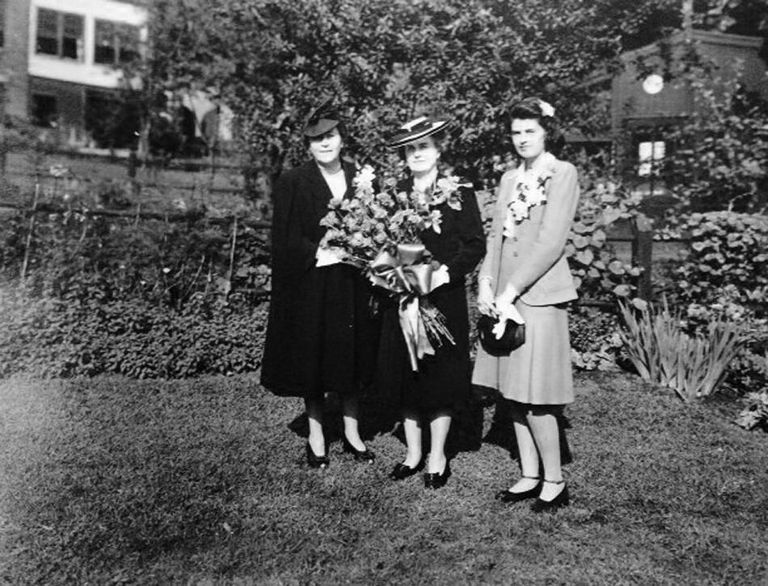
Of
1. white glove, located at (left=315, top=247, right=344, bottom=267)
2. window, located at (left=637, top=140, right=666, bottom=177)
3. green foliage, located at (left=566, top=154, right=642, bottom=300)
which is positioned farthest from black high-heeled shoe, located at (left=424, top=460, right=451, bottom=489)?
window, located at (left=637, top=140, right=666, bottom=177)

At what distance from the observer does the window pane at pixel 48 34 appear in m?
26.0

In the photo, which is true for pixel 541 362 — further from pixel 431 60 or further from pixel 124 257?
pixel 431 60

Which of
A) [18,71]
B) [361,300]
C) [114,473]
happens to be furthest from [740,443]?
[18,71]

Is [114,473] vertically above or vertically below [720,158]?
below

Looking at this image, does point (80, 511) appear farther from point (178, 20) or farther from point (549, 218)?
point (178, 20)

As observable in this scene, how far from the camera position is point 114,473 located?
151 inches

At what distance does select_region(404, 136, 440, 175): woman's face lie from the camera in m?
3.72

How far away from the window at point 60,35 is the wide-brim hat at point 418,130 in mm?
26057

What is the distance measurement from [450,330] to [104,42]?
2459 cm

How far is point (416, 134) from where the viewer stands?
369 cm

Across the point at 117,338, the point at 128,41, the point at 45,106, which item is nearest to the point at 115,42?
the point at 128,41

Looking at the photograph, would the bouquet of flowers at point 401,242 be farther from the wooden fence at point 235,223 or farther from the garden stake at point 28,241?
the garden stake at point 28,241

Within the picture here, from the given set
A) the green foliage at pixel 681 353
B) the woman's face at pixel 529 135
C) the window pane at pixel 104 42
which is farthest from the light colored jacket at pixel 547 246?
the window pane at pixel 104 42

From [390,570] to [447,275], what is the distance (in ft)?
4.77
